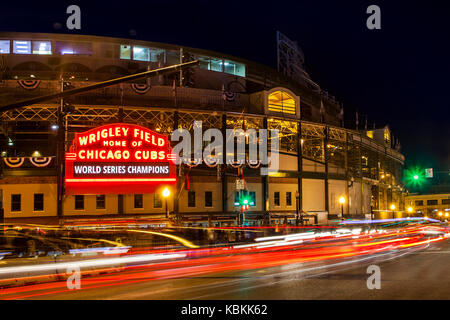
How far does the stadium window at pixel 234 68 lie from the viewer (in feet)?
171

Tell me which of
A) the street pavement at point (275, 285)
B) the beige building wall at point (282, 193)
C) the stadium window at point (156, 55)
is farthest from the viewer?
the stadium window at point (156, 55)

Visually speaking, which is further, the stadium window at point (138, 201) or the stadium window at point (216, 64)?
the stadium window at point (216, 64)

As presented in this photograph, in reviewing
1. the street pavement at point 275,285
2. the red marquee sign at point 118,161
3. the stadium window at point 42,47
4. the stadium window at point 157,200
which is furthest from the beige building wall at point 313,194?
the street pavement at point 275,285

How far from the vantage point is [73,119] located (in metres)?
37.6

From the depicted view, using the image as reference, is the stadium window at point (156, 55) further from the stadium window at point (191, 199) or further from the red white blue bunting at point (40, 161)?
the red white blue bunting at point (40, 161)

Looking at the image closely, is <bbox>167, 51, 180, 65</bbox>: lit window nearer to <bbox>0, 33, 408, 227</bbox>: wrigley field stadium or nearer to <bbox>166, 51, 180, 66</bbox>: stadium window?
<bbox>166, 51, 180, 66</bbox>: stadium window

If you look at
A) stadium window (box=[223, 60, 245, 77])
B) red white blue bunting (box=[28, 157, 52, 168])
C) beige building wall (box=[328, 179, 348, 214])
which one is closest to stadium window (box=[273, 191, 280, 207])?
beige building wall (box=[328, 179, 348, 214])

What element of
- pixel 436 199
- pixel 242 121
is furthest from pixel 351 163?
pixel 436 199

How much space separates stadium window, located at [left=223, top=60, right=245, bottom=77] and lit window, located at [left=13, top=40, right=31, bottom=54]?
2177 cm

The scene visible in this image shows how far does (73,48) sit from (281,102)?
23.3m

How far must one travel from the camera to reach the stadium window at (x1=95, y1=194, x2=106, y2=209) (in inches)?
1527

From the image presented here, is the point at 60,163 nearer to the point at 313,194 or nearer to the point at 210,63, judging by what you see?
the point at 210,63

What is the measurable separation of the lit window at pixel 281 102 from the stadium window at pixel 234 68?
757 centimetres

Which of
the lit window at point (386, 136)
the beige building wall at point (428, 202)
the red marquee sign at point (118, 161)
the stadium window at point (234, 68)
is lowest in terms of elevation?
the beige building wall at point (428, 202)
